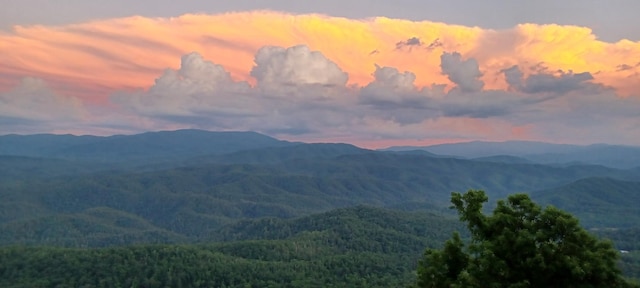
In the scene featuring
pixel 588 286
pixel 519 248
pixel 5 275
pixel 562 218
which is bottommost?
pixel 5 275

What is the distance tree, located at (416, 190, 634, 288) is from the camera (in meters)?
22.2

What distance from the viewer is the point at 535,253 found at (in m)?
22.7

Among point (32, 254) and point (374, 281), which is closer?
point (374, 281)

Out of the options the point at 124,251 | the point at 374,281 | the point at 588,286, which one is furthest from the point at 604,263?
the point at 124,251

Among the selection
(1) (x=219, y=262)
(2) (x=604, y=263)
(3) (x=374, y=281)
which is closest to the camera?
(2) (x=604, y=263)

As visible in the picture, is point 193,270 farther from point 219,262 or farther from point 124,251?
point 124,251

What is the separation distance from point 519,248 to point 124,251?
199799mm

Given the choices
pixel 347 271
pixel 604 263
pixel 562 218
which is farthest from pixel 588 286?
pixel 347 271

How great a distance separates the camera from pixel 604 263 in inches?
870

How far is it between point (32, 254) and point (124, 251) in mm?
44129

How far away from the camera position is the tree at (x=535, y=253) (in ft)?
72.8

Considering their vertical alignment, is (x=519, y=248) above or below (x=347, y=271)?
above

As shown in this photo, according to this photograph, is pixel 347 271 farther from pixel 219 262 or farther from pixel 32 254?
pixel 32 254

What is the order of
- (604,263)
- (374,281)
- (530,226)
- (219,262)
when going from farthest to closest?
(219,262)
(374,281)
(530,226)
(604,263)
